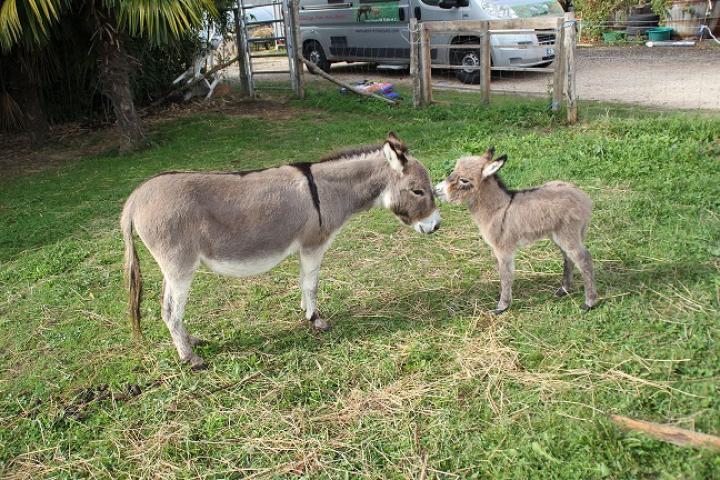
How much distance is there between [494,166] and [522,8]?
36.6 ft

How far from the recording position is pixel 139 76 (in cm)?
1380

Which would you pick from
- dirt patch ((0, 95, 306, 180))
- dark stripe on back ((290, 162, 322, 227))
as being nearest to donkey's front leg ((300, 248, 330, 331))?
dark stripe on back ((290, 162, 322, 227))

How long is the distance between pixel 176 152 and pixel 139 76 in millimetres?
4610

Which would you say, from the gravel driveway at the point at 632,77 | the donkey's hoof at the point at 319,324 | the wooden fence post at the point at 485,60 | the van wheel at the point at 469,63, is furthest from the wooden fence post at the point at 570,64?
the donkey's hoof at the point at 319,324

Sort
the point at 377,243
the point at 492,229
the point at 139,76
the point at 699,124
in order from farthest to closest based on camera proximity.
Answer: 1. the point at 139,76
2. the point at 699,124
3. the point at 377,243
4. the point at 492,229

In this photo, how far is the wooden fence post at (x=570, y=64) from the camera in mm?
9148

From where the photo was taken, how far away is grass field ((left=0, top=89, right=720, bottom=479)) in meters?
3.28

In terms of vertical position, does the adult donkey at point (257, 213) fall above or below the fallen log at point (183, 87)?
below

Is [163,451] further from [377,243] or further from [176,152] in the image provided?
[176,152]

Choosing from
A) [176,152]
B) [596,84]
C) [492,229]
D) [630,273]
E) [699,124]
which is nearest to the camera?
[492,229]

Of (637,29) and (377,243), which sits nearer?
(377,243)

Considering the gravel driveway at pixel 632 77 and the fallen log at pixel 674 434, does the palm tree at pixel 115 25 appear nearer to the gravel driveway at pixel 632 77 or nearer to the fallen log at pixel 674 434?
the gravel driveway at pixel 632 77

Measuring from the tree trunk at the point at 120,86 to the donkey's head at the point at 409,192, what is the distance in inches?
294

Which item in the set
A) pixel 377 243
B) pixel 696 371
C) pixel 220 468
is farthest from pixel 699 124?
pixel 220 468
